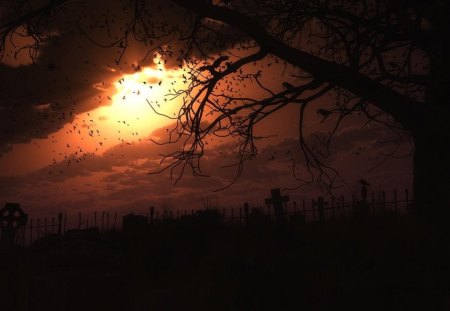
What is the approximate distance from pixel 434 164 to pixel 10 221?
12.6 metres

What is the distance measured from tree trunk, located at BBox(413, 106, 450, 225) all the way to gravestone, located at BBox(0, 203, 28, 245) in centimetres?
1196

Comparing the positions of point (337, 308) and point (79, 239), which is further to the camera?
point (337, 308)

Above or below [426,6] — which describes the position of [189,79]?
below

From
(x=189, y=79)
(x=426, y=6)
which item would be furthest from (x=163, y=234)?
(x=426, y=6)

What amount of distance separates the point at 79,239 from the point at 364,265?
4974 mm

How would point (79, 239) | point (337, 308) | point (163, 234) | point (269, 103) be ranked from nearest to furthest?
1. point (79, 239)
2. point (337, 308)
3. point (269, 103)
4. point (163, 234)

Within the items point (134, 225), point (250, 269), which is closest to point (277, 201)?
point (134, 225)

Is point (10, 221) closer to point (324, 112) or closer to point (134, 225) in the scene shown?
point (134, 225)

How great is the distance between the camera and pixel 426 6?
8914mm

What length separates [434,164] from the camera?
8422 mm

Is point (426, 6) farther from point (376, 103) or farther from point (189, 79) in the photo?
point (189, 79)

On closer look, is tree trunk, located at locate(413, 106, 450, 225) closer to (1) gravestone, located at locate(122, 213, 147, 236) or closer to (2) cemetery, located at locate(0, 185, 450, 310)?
(2) cemetery, located at locate(0, 185, 450, 310)

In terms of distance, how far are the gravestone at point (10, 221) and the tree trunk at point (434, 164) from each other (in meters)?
12.0

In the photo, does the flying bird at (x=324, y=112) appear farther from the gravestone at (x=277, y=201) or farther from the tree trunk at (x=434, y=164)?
the gravestone at (x=277, y=201)
